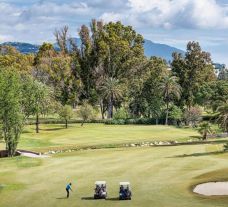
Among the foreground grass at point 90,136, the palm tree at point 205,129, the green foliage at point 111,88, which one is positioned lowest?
the foreground grass at point 90,136

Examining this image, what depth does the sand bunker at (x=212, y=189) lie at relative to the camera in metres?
44.2

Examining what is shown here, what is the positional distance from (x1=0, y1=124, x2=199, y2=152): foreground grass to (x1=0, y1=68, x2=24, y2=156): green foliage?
695 cm

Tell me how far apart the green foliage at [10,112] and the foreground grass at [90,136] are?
6953mm

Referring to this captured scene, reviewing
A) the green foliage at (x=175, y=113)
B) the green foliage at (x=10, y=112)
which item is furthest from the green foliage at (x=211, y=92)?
the green foliage at (x=10, y=112)

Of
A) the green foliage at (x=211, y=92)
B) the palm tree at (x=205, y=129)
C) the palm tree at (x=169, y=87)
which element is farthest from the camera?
the green foliage at (x=211, y=92)

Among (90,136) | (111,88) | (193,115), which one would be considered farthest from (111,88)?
(90,136)

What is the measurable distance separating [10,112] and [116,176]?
1375 inches

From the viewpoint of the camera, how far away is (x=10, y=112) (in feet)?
276

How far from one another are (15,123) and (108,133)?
125 ft

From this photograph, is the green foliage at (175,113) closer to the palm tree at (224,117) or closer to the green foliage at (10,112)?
the green foliage at (10,112)

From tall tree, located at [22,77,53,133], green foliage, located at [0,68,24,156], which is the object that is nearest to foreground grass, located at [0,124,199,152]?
tall tree, located at [22,77,53,133]

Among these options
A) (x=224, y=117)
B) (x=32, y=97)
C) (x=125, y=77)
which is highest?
(x=125, y=77)

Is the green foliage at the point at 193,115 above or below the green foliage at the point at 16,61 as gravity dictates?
below

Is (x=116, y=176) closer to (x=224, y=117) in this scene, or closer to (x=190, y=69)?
(x=224, y=117)
